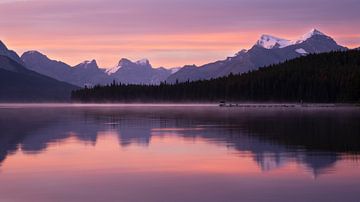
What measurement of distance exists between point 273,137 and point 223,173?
17492mm

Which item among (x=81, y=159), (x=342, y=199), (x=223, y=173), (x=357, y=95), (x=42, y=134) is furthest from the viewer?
(x=357, y=95)

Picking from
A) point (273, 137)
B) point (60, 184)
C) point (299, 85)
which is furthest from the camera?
point (299, 85)

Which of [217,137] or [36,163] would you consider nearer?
[36,163]

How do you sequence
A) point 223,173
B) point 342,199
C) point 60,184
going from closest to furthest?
point 342,199
point 60,184
point 223,173

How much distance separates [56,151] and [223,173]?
1225 cm

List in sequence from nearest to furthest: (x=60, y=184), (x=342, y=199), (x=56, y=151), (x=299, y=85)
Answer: (x=342, y=199) < (x=60, y=184) < (x=56, y=151) < (x=299, y=85)

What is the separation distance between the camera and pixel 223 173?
2367 centimetres

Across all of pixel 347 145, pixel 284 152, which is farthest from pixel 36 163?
pixel 347 145

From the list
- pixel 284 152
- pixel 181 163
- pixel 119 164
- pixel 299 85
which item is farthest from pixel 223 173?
pixel 299 85

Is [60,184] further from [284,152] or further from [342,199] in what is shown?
[284,152]

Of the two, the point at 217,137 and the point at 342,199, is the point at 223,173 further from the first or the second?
the point at 217,137

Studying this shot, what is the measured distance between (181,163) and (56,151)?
8.73m

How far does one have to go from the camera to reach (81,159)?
94.9ft

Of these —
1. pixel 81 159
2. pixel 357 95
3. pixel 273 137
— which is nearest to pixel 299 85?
pixel 357 95
